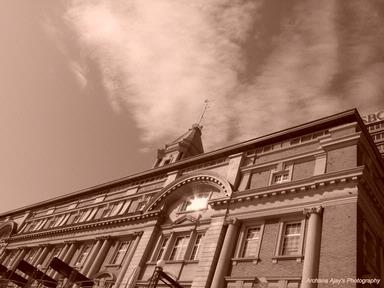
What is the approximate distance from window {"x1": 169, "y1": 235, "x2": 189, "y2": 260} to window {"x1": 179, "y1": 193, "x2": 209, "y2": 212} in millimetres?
2282

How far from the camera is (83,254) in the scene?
3194cm

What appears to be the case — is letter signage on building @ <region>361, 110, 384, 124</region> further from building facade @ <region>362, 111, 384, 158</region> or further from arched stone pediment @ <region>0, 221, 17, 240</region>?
arched stone pediment @ <region>0, 221, 17, 240</region>

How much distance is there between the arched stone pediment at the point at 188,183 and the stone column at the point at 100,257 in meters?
4.71

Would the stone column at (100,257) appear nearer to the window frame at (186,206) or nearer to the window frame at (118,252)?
the window frame at (118,252)

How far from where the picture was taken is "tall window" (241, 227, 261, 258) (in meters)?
19.9

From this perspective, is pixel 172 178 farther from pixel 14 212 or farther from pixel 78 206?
pixel 14 212

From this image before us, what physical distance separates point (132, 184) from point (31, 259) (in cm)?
1369

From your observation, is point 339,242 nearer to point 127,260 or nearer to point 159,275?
point 159,275

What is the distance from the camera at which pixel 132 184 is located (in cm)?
3584

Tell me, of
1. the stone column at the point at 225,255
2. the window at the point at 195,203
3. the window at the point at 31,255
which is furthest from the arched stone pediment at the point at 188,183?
the window at the point at 31,255

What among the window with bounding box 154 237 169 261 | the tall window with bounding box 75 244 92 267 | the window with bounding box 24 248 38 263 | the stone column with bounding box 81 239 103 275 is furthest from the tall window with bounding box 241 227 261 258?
the window with bounding box 24 248 38 263

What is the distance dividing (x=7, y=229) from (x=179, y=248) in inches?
1397

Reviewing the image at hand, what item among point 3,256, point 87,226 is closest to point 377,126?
point 87,226

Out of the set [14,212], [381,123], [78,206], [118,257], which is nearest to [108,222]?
[118,257]
